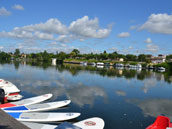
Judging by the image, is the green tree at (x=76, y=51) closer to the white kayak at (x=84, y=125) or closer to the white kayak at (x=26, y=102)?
the white kayak at (x=26, y=102)

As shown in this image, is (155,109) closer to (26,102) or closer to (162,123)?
(162,123)

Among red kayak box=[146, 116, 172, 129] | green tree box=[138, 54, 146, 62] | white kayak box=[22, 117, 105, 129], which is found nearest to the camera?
red kayak box=[146, 116, 172, 129]

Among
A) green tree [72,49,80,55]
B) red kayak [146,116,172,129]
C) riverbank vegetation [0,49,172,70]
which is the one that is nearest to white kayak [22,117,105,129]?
red kayak [146,116,172,129]

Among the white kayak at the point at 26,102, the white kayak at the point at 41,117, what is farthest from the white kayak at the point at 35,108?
the white kayak at the point at 41,117

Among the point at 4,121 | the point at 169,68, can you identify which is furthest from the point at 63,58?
the point at 4,121

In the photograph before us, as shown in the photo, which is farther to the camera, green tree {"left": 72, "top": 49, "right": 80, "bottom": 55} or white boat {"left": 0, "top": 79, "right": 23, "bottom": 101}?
green tree {"left": 72, "top": 49, "right": 80, "bottom": 55}

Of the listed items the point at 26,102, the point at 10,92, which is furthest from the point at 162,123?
the point at 10,92

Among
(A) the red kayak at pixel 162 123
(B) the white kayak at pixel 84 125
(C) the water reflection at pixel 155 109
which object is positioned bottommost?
(C) the water reflection at pixel 155 109

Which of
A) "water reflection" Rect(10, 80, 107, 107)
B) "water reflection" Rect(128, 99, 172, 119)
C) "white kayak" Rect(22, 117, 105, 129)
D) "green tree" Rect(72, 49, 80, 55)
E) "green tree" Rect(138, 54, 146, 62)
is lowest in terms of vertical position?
"water reflection" Rect(128, 99, 172, 119)

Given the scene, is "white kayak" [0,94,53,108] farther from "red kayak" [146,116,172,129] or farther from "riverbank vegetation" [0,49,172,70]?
"riverbank vegetation" [0,49,172,70]

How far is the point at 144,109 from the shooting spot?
704 inches

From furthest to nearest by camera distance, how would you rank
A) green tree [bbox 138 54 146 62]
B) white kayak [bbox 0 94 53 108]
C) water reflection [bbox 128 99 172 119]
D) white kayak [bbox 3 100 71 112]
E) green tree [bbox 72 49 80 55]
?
green tree [bbox 72 49 80 55], green tree [bbox 138 54 146 62], water reflection [bbox 128 99 172 119], white kayak [bbox 0 94 53 108], white kayak [bbox 3 100 71 112]

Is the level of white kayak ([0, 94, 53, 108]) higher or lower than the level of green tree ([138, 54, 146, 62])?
lower

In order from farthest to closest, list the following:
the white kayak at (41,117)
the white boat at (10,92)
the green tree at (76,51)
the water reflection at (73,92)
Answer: the green tree at (76,51) < the water reflection at (73,92) < the white boat at (10,92) < the white kayak at (41,117)
